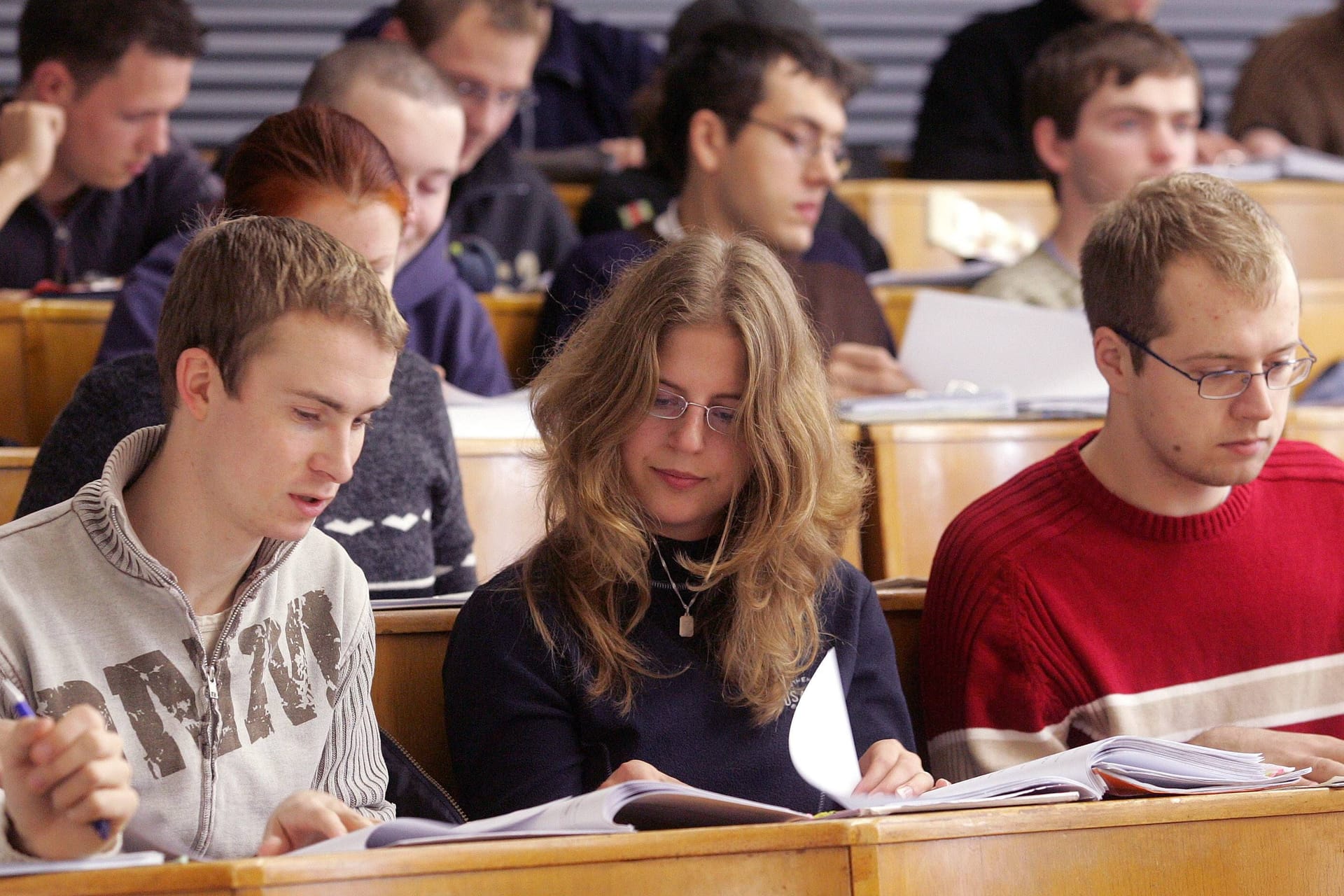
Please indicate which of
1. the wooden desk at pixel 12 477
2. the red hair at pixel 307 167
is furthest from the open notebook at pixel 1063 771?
the wooden desk at pixel 12 477

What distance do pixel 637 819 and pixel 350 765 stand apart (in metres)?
0.36

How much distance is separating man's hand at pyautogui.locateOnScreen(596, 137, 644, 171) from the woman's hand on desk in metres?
2.49

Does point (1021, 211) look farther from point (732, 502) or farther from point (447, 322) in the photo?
point (732, 502)

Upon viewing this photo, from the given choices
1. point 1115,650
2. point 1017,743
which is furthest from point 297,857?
point 1115,650

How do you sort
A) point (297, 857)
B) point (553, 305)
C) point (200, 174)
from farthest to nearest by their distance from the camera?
point (200, 174) < point (553, 305) < point (297, 857)

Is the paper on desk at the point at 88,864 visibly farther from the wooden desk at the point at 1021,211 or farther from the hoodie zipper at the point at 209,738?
the wooden desk at the point at 1021,211

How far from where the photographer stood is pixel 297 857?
109cm

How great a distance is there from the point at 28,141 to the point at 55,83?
223mm

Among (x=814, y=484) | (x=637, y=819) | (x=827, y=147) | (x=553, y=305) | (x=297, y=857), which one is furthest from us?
(x=827, y=147)

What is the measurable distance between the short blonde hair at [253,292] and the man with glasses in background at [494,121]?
5.80ft

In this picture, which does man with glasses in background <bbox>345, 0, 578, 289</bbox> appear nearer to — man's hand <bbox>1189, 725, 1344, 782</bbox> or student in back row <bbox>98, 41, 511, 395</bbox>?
student in back row <bbox>98, 41, 511, 395</bbox>

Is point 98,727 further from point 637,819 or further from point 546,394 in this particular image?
point 546,394

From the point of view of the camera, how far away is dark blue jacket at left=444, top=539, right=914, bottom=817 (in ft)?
5.30

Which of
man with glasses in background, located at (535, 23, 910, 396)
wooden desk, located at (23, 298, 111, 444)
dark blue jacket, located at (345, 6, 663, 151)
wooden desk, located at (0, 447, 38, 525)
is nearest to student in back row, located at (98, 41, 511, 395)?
wooden desk, located at (23, 298, 111, 444)
